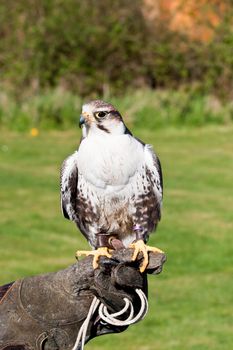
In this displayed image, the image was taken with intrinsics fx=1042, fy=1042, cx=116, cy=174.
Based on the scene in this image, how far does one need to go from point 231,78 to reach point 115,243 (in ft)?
65.5

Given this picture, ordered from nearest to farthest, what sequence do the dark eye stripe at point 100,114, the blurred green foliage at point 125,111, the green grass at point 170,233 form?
the dark eye stripe at point 100,114 < the green grass at point 170,233 < the blurred green foliage at point 125,111

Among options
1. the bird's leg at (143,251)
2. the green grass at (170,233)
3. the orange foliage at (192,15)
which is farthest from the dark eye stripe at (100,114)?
the orange foliage at (192,15)

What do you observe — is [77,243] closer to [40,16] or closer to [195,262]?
[195,262]

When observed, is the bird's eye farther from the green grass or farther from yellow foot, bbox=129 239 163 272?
the green grass

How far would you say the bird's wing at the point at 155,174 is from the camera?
480cm

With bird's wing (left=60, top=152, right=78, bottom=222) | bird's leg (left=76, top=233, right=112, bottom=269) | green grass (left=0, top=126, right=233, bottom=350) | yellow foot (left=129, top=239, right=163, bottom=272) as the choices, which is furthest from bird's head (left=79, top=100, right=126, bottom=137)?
green grass (left=0, top=126, right=233, bottom=350)

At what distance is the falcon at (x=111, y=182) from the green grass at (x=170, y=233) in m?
3.79

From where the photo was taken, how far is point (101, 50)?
77.8ft

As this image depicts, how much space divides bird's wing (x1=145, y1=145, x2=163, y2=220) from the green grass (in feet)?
12.2

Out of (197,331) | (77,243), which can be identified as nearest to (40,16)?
(77,243)

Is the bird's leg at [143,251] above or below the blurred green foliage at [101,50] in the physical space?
below

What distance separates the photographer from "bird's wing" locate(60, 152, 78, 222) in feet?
16.0

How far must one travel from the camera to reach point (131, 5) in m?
23.7

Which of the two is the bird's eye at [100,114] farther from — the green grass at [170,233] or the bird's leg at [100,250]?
the green grass at [170,233]
